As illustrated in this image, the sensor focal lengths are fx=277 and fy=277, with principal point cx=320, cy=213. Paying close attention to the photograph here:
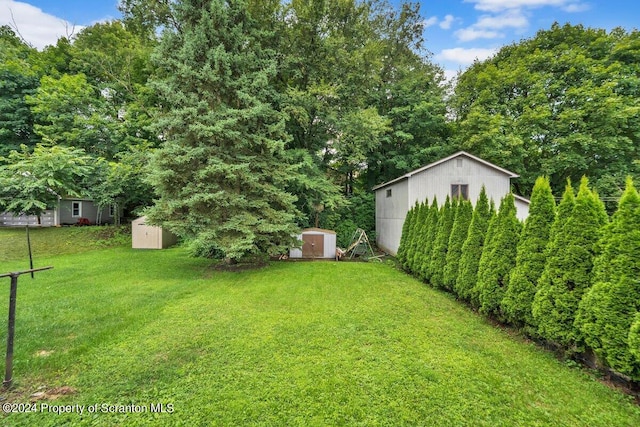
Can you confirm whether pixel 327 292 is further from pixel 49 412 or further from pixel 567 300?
pixel 49 412

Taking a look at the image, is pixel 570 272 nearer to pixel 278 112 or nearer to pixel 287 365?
pixel 287 365

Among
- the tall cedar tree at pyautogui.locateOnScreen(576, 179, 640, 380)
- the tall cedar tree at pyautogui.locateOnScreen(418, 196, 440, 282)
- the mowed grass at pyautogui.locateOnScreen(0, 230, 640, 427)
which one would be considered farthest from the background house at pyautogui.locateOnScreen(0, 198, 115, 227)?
the tall cedar tree at pyautogui.locateOnScreen(576, 179, 640, 380)

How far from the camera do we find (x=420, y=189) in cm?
1149

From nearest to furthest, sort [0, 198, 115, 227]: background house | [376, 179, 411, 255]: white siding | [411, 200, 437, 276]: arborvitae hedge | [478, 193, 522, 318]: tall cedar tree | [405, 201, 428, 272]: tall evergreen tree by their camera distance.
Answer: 1. [478, 193, 522, 318]: tall cedar tree
2. [411, 200, 437, 276]: arborvitae hedge
3. [405, 201, 428, 272]: tall evergreen tree
4. [376, 179, 411, 255]: white siding
5. [0, 198, 115, 227]: background house

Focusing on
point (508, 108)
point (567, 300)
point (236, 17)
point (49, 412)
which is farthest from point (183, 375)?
point (508, 108)

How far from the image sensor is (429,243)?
26.7 feet

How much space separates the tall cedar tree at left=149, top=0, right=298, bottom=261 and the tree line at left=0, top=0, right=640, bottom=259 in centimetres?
6

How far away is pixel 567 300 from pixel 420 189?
8.14m

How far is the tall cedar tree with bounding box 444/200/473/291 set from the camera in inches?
260

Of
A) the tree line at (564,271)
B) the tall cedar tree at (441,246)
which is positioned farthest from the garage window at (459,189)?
the tree line at (564,271)

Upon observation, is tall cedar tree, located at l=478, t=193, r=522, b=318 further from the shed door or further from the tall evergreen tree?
the shed door

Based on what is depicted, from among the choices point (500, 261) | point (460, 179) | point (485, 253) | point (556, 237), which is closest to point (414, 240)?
point (485, 253)

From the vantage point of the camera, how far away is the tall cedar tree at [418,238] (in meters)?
8.69

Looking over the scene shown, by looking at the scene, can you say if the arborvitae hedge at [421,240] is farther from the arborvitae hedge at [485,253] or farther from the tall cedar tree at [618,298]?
the tall cedar tree at [618,298]
